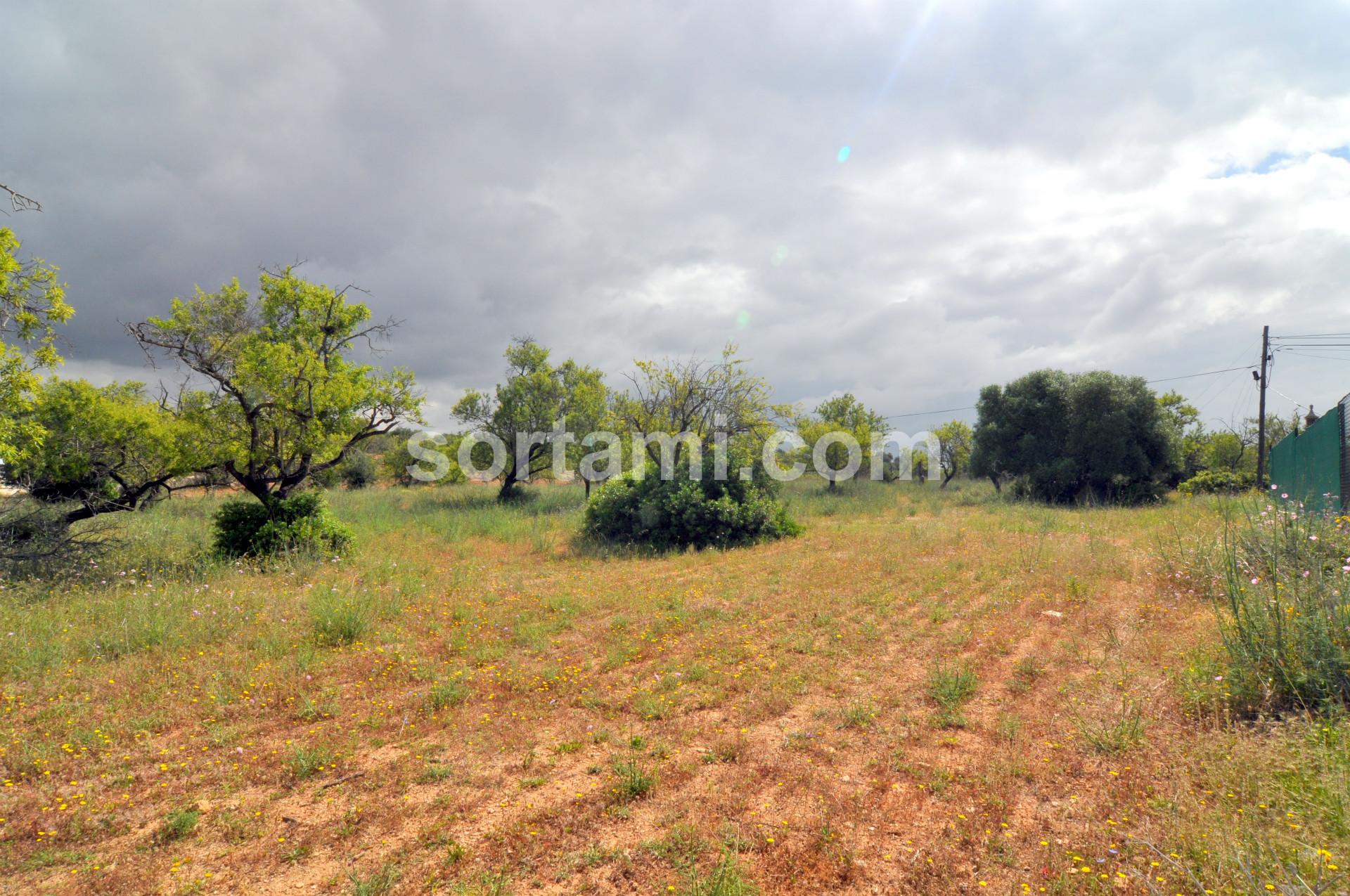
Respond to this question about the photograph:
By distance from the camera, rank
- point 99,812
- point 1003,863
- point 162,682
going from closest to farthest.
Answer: point 1003,863, point 99,812, point 162,682

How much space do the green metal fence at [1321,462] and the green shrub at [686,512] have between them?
28.2ft

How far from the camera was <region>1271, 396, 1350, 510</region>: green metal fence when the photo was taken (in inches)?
386

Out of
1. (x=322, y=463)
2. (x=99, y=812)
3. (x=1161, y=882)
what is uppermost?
(x=322, y=463)

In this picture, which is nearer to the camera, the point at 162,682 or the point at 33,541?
the point at 162,682

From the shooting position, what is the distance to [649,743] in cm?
433

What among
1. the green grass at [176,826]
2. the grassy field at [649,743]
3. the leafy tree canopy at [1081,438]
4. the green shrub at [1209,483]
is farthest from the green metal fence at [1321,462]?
the green grass at [176,826]

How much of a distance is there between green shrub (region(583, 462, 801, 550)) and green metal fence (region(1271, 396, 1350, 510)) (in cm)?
860

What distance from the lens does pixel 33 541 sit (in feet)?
29.0

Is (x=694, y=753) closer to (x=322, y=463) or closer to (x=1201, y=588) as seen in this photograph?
(x=1201, y=588)

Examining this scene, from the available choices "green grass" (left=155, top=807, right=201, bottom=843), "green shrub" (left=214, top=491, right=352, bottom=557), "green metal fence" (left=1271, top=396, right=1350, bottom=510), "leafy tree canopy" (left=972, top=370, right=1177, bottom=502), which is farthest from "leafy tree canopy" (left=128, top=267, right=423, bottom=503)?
"leafy tree canopy" (left=972, top=370, right=1177, bottom=502)

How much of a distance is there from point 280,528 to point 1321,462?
19098 mm

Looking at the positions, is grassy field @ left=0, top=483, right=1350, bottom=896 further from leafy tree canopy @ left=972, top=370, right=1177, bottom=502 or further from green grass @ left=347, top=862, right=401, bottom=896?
leafy tree canopy @ left=972, top=370, right=1177, bottom=502

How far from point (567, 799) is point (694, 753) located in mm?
943

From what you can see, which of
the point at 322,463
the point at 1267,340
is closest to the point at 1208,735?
the point at 322,463
